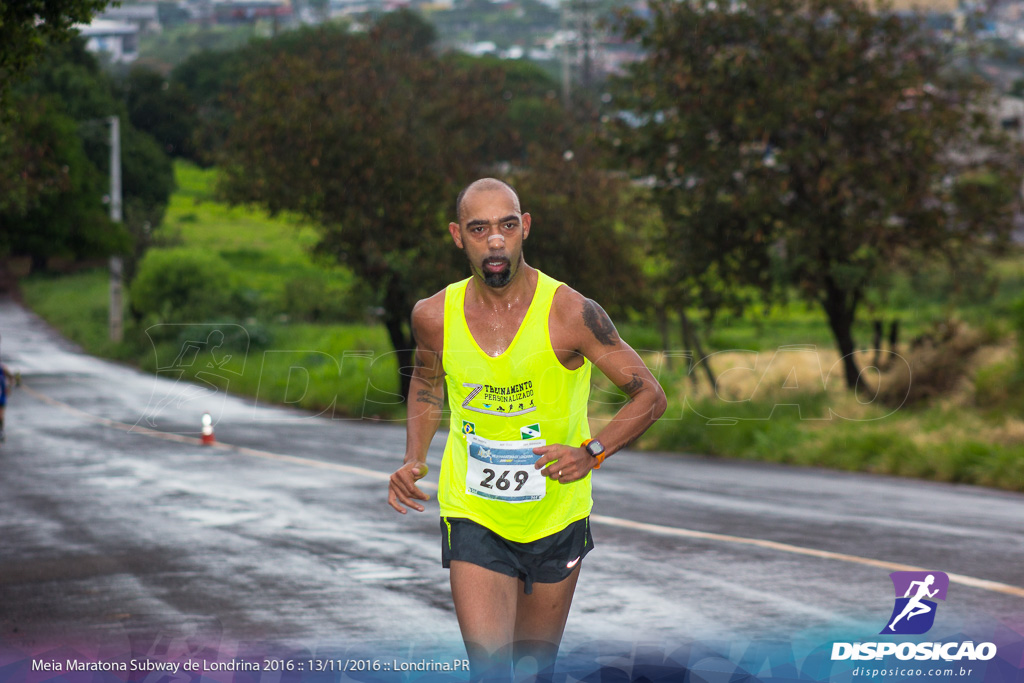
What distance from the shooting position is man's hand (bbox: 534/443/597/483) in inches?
174

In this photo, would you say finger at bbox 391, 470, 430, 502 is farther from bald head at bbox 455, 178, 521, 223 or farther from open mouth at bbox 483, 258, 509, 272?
bald head at bbox 455, 178, 521, 223

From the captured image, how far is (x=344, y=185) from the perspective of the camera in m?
30.0

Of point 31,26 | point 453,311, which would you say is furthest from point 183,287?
point 453,311

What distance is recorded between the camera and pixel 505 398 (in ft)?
14.8

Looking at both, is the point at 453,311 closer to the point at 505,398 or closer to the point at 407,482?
Result: the point at 505,398

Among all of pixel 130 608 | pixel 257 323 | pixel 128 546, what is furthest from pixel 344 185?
pixel 130 608

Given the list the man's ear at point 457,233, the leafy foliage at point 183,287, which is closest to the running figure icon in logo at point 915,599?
the man's ear at point 457,233

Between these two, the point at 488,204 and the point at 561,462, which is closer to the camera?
the point at 561,462

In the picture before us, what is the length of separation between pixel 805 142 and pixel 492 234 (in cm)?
1820

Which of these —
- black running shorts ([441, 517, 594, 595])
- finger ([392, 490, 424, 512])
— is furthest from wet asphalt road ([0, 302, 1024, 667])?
black running shorts ([441, 517, 594, 595])

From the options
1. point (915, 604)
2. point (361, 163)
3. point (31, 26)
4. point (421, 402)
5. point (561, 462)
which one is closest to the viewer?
point (561, 462)

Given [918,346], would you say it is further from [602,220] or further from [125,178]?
[125,178]

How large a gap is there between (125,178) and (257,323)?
29758 mm

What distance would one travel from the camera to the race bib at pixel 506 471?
179 inches
